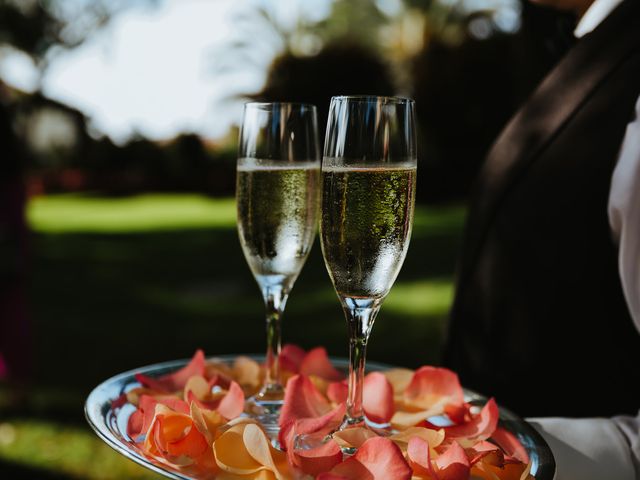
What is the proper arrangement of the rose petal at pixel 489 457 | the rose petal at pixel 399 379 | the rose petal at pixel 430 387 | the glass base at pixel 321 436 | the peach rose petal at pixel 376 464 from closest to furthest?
the peach rose petal at pixel 376 464
the rose petal at pixel 489 457
the glass base at pixel 321 436
the rose petal at pixel 430 387
the rose petal at pixel 399 379

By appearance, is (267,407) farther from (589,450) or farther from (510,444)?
(589,450)

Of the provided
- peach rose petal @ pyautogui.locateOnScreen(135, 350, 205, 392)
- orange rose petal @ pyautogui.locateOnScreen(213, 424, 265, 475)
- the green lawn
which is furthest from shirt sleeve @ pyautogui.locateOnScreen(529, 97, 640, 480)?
Answer: the green lawn

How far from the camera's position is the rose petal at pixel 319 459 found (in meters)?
1.20

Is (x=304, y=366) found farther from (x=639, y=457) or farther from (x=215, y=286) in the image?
(x=215, y=286)

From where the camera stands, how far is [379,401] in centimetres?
156

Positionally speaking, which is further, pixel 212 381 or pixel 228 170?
pixel 228 170

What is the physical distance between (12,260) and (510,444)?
3455 mm

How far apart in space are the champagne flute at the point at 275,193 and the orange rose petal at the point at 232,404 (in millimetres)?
72

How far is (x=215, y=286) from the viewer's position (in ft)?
28.6

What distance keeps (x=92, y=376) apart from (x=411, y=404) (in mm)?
4416

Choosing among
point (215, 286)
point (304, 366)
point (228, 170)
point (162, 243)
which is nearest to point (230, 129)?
point (228, 170)

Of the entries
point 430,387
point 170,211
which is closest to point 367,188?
point 430,387

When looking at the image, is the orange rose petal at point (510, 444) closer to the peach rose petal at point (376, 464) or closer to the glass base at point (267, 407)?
the peach rose petal at point (376, 464)

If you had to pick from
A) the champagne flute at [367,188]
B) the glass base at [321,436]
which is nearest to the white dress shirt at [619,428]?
the glass base at [321,436]
